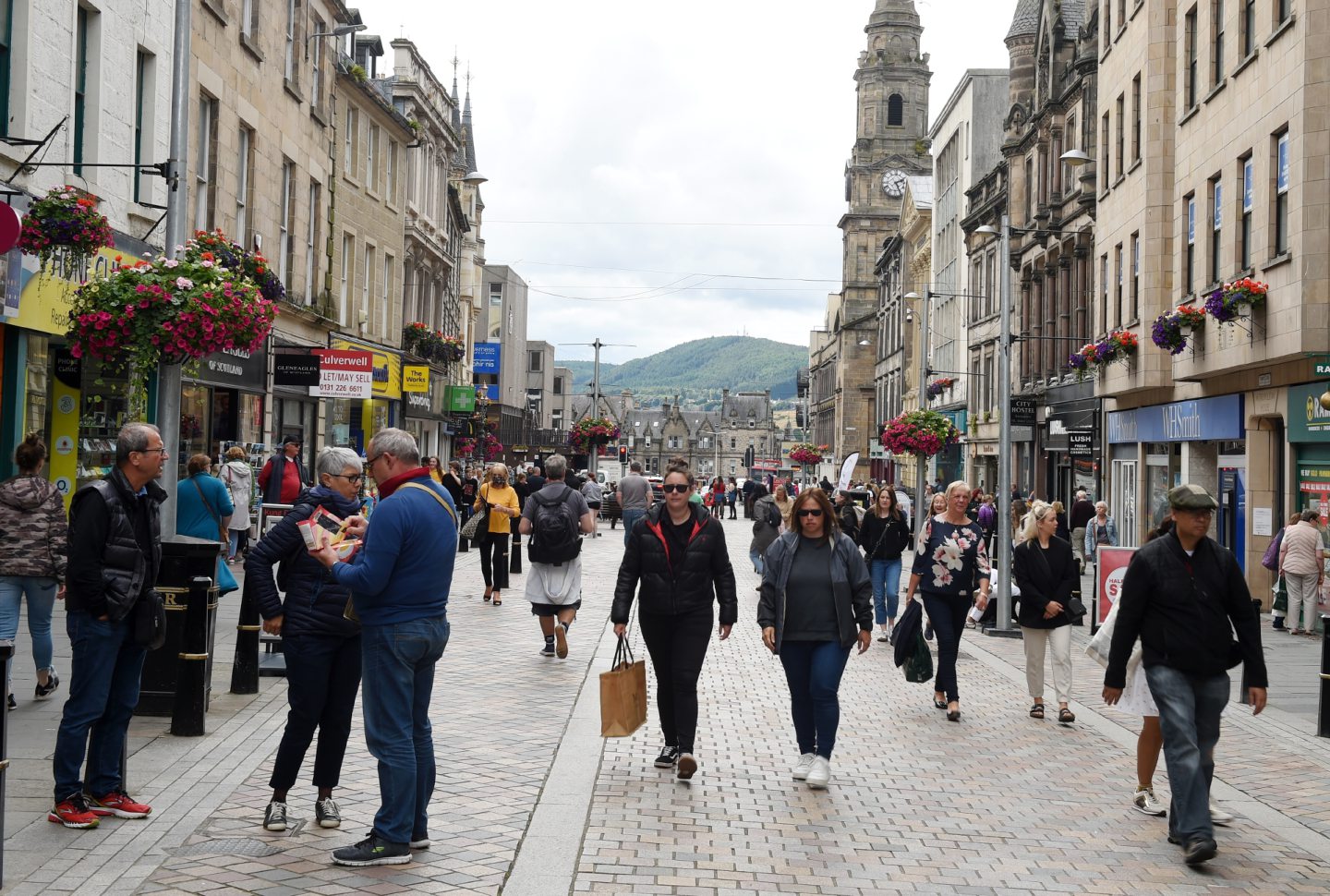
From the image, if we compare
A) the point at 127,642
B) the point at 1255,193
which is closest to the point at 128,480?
the point at 127,642

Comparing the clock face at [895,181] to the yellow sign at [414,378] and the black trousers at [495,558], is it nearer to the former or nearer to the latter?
the yellow sign at [414,378]

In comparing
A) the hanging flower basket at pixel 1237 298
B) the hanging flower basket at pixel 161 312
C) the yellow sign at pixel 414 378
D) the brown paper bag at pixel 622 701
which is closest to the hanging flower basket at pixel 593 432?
the yellow sign at pixel 414 378

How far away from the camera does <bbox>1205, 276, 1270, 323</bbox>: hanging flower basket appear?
61.0ft

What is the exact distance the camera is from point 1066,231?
114ft

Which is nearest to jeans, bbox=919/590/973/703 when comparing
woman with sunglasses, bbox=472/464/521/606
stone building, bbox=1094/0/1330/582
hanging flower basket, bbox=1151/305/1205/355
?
woman with sunglasses, bbox=472/464/521/606

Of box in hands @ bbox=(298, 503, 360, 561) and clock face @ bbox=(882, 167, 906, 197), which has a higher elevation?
clock face @ bbox=(882, 167, 906, 197)

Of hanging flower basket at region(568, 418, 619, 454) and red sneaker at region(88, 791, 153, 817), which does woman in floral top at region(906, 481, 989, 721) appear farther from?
hanging flower basket at region(568, 418, 619, 454)

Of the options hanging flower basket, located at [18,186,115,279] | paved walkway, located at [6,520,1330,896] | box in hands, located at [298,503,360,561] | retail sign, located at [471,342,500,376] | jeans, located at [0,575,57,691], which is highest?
retail sign, located at [471,342,500,376]

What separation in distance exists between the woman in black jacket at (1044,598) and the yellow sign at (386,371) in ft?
71.5

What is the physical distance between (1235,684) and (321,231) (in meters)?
20.7

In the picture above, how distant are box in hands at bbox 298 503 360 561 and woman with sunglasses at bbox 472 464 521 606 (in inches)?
418

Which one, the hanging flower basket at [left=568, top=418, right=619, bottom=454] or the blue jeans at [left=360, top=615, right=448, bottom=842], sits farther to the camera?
the hanging flower basket at [left=568, top=418, right=619, bottom=454]

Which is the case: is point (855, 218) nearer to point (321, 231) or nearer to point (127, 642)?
point (321, 231)

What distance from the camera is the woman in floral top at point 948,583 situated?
10.8 metres
